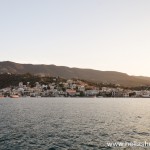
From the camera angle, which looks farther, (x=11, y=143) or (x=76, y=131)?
(x=76, y=131)

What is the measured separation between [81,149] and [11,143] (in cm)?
1204

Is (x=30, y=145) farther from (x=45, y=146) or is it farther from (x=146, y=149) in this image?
(x=146, y=149)

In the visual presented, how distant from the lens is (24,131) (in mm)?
61938

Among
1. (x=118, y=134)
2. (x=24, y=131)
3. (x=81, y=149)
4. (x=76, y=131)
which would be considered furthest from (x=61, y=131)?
(x=81, y=149)

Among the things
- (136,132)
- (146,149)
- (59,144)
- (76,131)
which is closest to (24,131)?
(76,131)

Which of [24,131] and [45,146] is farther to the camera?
[24,131]

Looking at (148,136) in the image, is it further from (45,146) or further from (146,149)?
(45,146)

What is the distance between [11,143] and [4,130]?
44.3 feet

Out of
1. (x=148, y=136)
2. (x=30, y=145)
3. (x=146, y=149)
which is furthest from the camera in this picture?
(x=148, y=136)

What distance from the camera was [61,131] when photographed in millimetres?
62438

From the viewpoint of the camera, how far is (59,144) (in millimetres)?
49781

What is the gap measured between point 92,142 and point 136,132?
1424 centimetres

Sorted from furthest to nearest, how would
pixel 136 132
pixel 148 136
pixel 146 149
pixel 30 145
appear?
pixel 136 132, pixel 148 136, pixel 30 145, pixel 146 149

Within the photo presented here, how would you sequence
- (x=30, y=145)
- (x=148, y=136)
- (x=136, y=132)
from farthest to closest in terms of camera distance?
(x=136, y=132) → (x=148, y=136) → (x=30, y=145)
